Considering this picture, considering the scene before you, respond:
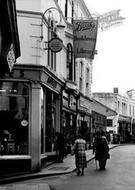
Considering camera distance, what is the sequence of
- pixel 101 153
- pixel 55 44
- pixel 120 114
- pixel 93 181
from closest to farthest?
pixel 93 181 < pixel 55 44 < pixel 101 153 < pixel 120 114

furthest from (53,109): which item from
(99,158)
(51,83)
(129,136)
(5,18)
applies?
(129,136)

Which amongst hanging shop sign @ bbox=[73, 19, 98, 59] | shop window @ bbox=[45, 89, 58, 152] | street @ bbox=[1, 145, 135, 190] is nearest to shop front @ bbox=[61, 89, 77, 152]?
shop window @ bbox=[45, 89, 58, 152]

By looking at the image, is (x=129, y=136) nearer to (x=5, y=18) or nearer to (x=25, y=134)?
(x=25, y=134)

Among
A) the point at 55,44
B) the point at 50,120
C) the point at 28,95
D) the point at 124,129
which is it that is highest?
the point at 55,44

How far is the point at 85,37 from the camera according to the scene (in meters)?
24.2

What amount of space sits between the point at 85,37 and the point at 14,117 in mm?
7669

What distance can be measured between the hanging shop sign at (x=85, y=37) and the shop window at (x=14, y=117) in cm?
669

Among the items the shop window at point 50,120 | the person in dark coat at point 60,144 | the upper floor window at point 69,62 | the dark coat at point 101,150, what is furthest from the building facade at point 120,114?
the dark coat at point 101,150

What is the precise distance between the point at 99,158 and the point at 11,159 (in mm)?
4251

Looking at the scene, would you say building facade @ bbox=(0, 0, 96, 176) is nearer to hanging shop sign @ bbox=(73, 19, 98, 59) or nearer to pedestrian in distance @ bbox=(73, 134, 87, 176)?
pedestrian in distance @ bbox=(73, 134, 87, 176)

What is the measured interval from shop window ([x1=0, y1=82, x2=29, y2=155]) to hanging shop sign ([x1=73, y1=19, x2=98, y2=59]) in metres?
6.69

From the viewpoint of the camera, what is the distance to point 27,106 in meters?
18.5

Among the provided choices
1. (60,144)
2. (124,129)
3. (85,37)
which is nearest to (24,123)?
(60,144)

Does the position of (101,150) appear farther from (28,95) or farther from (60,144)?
(28,95)
